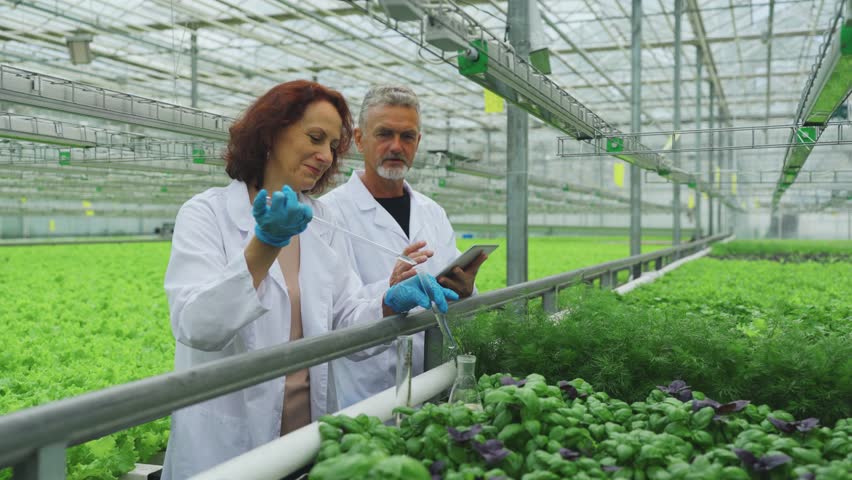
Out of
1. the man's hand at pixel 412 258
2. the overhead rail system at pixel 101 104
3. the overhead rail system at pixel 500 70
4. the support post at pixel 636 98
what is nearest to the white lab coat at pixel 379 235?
the man's hand at pixel 412 258

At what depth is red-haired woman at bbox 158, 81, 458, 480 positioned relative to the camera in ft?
5.74

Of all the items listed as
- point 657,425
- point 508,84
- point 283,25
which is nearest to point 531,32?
point 508,84

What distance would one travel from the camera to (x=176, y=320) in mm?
1713

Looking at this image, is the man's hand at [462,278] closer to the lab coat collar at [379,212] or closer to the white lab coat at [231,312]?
the white lab coat at [231,312]

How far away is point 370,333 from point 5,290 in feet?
20.9

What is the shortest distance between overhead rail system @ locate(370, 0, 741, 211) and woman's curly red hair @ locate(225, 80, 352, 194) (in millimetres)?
534

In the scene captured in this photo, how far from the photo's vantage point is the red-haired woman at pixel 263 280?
1748 mm

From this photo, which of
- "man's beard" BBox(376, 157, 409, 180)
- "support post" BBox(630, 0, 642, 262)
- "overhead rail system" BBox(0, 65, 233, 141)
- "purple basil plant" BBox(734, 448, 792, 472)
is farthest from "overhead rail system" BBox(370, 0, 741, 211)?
"support post" BBox(630, 0, 642, 262)

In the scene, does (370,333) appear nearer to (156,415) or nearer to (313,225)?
(313,225)

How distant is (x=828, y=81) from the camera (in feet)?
11.9

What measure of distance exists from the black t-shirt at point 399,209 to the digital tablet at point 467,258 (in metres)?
0.72

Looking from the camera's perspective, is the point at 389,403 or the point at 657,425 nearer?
the point at 657,425

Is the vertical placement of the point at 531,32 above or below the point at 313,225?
above

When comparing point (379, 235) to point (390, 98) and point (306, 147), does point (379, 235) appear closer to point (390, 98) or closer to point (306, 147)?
point (390, 98)
